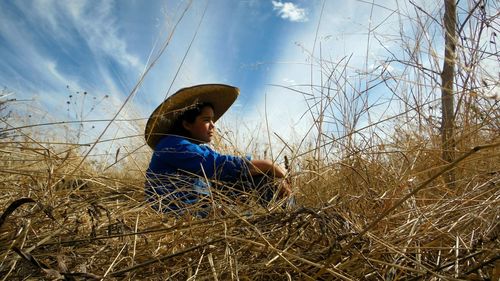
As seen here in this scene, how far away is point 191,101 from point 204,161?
2.18ft

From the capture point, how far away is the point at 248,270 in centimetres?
79

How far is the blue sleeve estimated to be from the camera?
2021 millimetres

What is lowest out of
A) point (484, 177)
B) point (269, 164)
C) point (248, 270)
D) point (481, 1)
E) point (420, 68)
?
point (248, 270)

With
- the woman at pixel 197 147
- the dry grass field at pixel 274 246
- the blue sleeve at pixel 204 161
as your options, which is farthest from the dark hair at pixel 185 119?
the dry grass field at pixel 274 246

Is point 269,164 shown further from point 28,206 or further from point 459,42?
point 28,206

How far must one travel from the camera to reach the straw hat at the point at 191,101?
8.32 feet

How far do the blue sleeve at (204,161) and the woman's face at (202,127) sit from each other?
0.32m

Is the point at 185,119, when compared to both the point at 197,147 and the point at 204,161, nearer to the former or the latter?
the point at 197,147

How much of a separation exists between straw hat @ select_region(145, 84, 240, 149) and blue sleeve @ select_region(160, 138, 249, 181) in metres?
0.31

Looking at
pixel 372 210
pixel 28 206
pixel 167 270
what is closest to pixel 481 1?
pixel 372 210

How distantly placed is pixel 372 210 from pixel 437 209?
9.1 inches

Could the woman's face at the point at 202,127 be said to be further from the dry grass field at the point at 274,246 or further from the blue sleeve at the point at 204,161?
the dry grass field at the point at 274,246

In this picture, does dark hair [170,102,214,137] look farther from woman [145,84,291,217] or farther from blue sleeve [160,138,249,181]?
blue sleeve [160,138,249,181]

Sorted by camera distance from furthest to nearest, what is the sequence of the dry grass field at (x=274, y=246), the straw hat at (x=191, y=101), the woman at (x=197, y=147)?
the straw hat at (x=191, y=101), the woman at (x=197, y=147), the dry grass field at (x=274, y=246)
